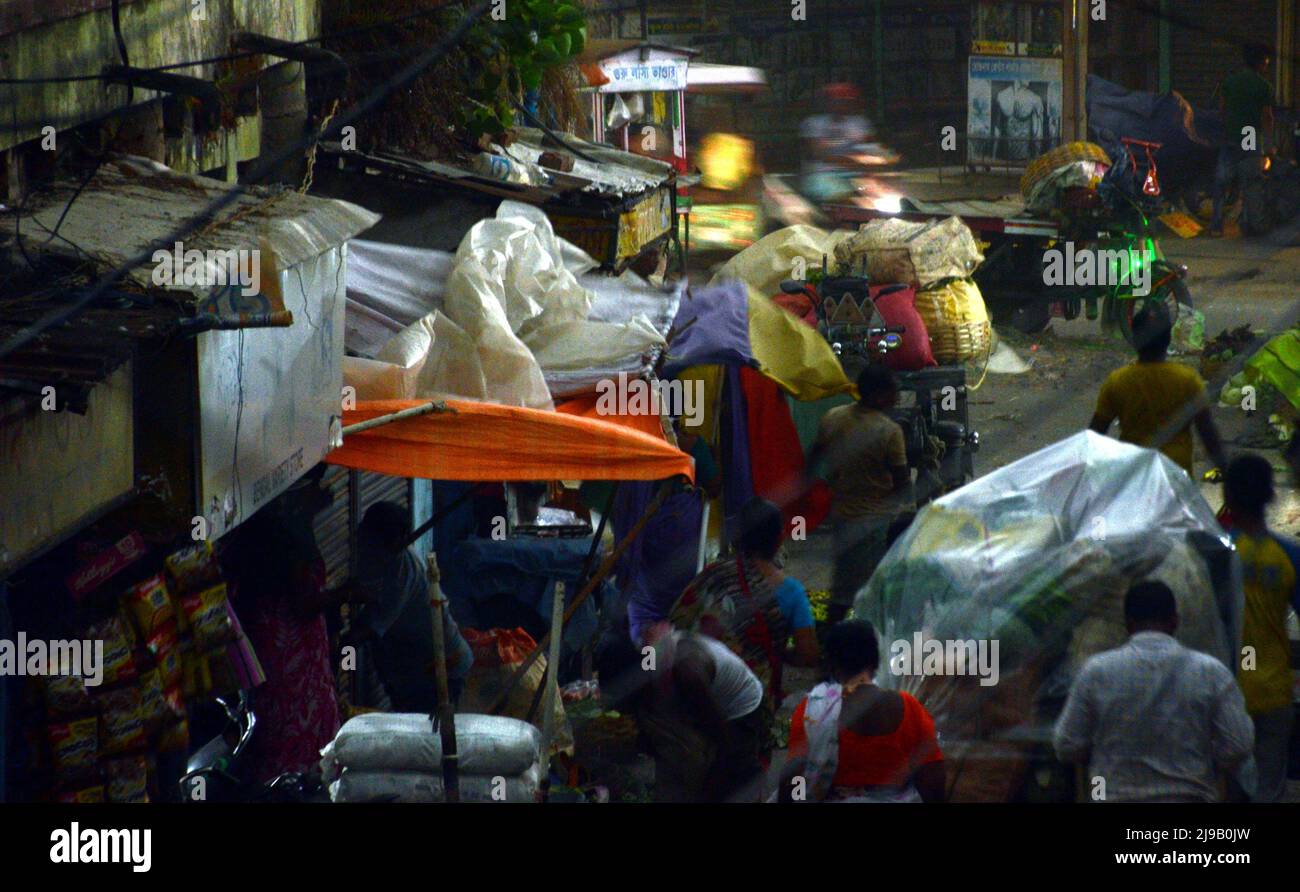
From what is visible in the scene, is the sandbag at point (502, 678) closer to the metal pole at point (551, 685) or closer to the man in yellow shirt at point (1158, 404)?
the metal pole at point (551, 685)

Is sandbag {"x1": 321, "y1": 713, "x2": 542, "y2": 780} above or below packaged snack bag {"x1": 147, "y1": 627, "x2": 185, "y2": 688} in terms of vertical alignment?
below

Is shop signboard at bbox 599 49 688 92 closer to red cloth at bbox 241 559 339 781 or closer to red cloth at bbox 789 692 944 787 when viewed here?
red cloth at bbox 241 559 339 781

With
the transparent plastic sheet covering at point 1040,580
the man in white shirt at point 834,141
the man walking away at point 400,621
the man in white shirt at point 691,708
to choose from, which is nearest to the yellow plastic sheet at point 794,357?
the transparent plastic sheet covering at point 1040,580

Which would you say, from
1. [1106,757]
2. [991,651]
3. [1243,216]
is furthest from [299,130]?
[1243,216]

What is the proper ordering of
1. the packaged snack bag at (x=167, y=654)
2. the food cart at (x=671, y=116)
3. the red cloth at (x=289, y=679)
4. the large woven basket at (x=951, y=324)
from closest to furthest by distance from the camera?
1. the packaged snack bag at (x=167, y=654)
2. the red cloth at (x=289, y=679)
3. the large woven basket at (x=951, y=324)
4. the food cart at (x=671, y=116)

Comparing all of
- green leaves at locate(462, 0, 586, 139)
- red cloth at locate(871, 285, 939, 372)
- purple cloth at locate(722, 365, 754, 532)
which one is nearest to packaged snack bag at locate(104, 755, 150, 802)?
purple cloth at locate(722, 365, 754, 532)

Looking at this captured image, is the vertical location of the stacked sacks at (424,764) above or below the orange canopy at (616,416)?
below

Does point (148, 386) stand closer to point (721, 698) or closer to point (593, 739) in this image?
point (721, 698)

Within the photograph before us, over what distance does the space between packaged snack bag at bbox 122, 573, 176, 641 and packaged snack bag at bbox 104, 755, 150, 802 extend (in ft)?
1.34

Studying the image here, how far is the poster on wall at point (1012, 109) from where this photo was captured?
73.0ft

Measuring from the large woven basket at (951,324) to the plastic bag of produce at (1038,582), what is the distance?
5.33 meters

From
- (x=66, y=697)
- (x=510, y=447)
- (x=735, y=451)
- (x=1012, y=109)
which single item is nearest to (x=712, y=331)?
(x=735, y=451)

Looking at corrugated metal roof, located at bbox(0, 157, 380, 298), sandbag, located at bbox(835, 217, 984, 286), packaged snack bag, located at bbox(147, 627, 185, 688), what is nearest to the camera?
corrugated metal roof, located at bbox(0, 157, 380, 298)

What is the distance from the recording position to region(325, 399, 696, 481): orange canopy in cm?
611
